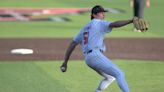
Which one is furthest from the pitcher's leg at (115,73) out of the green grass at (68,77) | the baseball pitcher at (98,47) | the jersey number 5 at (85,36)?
the green grass at (68,77)

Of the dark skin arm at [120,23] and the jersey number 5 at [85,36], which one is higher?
the dark skin arm at [120,23]

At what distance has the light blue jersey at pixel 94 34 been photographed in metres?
10.2

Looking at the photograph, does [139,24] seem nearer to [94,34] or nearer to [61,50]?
[94,34]

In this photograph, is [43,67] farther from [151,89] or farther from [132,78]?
[151,89]

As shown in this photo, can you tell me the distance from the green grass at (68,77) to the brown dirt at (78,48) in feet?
2.50

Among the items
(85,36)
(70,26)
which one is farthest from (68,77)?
(70,26)

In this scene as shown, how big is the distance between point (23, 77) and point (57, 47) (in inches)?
176

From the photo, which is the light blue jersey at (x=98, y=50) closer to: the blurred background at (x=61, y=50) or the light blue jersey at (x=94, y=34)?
the light blue jersey at (x=94, y=34)

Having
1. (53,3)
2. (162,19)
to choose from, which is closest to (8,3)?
(53,3)

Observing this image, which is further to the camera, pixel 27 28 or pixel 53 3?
pixel 53 3

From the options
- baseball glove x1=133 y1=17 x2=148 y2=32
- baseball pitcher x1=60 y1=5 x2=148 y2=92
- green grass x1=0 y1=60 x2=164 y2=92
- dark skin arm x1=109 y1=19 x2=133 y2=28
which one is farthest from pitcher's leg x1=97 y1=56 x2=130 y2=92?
green grass x1=0 y1=60 x2=164 y2=92

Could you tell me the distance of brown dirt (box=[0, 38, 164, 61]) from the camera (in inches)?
642

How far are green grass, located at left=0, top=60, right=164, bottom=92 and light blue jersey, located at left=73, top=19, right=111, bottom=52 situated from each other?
1968 mm

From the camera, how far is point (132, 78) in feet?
44.3
